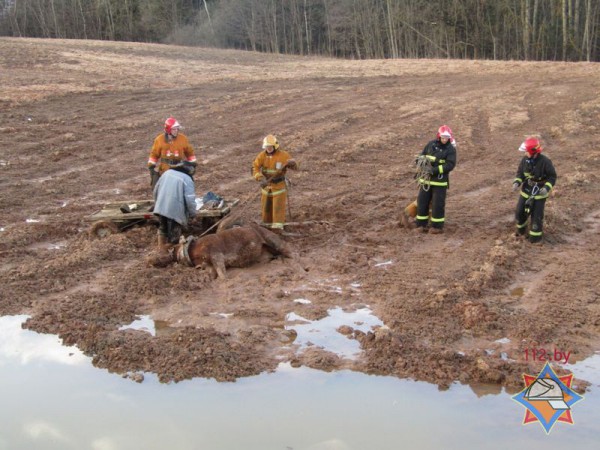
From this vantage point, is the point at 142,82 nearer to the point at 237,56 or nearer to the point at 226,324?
the point at 237,56

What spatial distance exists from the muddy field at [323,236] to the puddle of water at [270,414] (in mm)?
239

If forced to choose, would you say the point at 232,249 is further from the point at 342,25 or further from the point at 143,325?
the point at 342,25

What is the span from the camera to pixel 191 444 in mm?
5254

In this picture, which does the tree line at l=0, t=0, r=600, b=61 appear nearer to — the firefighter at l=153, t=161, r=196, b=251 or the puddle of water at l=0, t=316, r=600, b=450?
the firefighter at l=153, t=161, r=196, b=251

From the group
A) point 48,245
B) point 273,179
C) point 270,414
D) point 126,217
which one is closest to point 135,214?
point 126,217

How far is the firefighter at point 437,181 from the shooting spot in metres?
9.78

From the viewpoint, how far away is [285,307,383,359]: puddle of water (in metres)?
6.67

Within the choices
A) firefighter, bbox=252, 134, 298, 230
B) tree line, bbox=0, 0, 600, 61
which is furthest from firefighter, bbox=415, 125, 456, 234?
tree line, bbox=0, 0, 600, 61

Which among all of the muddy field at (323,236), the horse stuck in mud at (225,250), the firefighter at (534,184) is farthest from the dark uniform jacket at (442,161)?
the horse stuck in mud at (225,250)

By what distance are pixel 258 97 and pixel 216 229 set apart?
14.3 meters

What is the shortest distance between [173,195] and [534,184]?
5325 mm

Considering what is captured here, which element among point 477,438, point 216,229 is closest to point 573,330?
point 477,438

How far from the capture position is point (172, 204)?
8812 mm

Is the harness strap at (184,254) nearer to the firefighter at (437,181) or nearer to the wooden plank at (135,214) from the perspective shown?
the wooden plank at (135,214)
